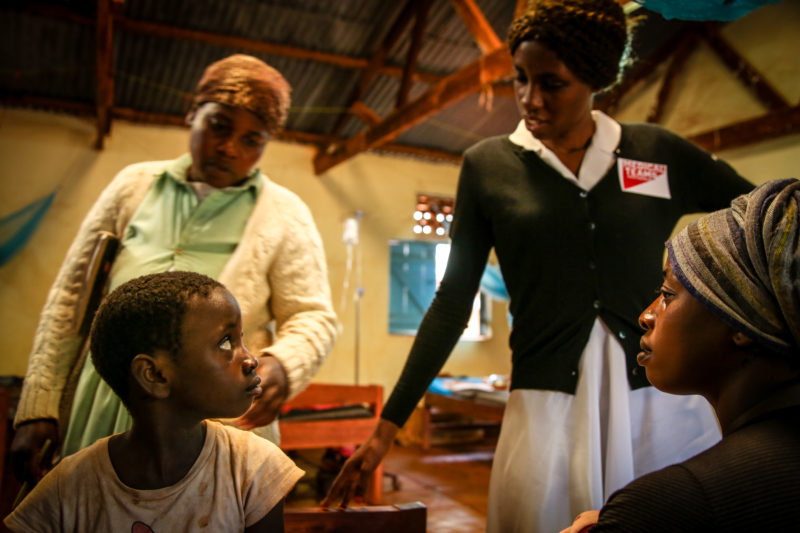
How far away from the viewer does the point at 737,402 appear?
0.77 metres

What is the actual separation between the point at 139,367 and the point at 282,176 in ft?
21.7

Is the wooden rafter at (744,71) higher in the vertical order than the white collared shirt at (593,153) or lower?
higher

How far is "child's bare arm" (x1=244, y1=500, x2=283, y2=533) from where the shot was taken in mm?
1039

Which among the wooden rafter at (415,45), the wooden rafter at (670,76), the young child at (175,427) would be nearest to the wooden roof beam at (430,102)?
the wooden rafter at (415,45)

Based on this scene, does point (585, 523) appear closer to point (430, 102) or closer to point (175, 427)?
point (175, 427)

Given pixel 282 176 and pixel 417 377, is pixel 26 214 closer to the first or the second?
pixel 282 176

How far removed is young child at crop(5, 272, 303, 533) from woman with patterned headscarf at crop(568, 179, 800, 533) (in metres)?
0.57

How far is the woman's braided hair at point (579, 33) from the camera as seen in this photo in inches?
49.3

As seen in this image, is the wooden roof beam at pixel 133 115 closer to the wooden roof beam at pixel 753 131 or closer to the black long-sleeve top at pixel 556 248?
the wooden roof beam at pixel 753 131

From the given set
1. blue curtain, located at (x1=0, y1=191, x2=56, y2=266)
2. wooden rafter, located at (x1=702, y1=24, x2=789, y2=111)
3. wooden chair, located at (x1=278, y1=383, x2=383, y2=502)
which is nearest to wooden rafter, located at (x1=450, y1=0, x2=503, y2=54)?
wooden chair, located at (x1=278, y1=383, x2=383, y2=502)

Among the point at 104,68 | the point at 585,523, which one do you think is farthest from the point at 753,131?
the point at 585,523

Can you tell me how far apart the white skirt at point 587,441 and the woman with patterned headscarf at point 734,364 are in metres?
0.27

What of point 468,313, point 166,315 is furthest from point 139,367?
point 468,313

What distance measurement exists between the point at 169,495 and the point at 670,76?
7.43 meters
